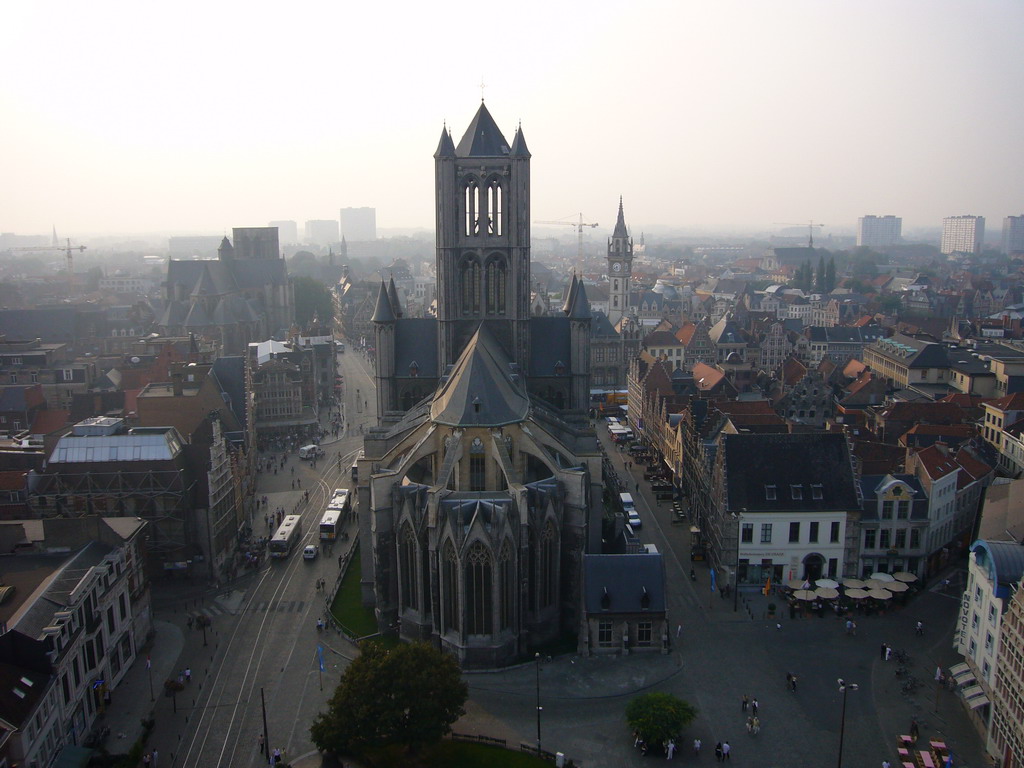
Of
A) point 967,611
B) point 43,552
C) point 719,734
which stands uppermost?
point 43,552

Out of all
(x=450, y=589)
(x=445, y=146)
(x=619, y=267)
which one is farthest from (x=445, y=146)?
(x=619, y=267)

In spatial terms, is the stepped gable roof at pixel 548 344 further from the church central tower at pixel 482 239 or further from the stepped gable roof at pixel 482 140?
the stepped gable roof at pixel 482 140

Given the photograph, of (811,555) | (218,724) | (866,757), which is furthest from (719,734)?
(218,724)

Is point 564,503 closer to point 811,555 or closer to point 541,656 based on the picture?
point 541,656

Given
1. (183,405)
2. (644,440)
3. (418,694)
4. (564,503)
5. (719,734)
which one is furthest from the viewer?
(644,440)

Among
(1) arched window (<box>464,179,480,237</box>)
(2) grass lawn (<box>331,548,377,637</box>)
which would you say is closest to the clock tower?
(1) arched window (<box>464,179,480,237</box>)

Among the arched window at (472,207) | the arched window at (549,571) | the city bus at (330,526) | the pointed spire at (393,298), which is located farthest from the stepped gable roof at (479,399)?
the pointed spire at (393,298)

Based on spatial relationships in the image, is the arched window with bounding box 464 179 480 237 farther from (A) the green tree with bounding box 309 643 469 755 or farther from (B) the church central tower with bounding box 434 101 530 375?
(A) the green tree with bounding box 309 643 469 755
